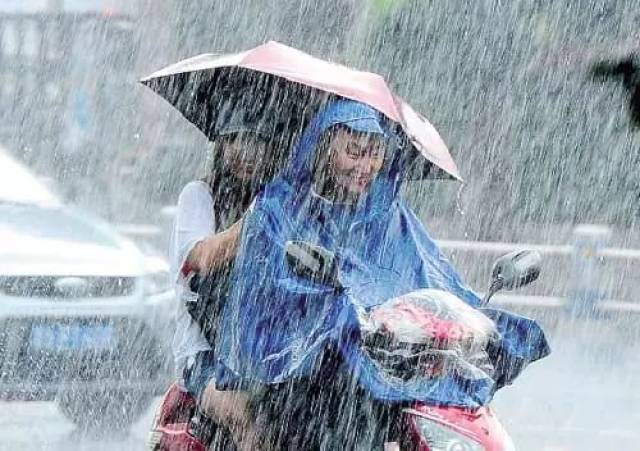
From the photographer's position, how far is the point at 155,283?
29.7ft

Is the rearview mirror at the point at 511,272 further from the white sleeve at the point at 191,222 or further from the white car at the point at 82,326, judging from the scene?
the white car at the point at 82,326

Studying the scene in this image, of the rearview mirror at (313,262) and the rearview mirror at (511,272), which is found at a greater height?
the rearview mirror at (313,262)

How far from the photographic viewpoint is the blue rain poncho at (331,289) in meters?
3.64

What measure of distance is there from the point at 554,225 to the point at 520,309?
5.15 m

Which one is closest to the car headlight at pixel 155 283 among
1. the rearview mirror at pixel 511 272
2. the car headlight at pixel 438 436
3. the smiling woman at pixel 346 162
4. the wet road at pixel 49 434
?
the wet road at pixel 49 434

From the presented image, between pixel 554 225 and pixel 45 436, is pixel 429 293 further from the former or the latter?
pixel 554 225

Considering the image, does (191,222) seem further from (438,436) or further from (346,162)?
(438,436)

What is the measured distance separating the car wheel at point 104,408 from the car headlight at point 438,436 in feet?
17.1

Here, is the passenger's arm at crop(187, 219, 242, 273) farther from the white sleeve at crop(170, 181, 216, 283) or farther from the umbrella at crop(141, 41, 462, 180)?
the umbrella at crop(141, 41, 462, 180)

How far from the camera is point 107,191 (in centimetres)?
2169

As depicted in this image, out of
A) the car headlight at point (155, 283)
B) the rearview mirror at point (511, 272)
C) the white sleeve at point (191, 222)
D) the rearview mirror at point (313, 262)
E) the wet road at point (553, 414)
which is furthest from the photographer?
the car headlight at point (155, 283)

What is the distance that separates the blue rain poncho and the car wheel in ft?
15.7

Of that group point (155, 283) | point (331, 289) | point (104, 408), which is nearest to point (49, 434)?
point (104, 408)

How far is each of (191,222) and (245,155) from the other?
0.82 ft
